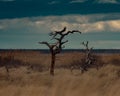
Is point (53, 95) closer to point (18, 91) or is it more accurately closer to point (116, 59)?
point (18, 91)

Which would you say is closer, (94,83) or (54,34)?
(94,83)

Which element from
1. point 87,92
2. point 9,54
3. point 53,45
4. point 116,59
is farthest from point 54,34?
point 116,59

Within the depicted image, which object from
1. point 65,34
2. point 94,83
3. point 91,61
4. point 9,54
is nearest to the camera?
point 94,83

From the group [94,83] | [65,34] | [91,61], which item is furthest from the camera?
[91,61]

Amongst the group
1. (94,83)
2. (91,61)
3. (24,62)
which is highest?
(94,83)

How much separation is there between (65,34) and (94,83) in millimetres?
13047

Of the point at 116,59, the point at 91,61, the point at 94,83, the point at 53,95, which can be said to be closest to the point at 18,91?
the point at 53,95

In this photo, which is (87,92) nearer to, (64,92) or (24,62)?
(64,92)

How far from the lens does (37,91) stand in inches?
600

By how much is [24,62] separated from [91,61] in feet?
111

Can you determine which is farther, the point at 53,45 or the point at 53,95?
the point at 53,45

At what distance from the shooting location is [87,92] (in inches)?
595

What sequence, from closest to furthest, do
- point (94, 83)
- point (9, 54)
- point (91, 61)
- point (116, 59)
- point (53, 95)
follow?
point (53, 95) < point (94, 83) < point (91, 61) < point (9, 54) < point (116, 59)

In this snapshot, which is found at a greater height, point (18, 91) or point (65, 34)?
point (18, 91)
